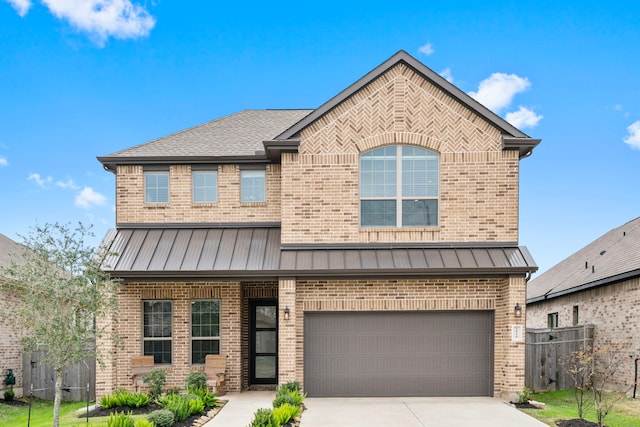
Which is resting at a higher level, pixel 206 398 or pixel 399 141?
pixel 399 141

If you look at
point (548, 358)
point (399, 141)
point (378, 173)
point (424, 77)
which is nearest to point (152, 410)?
point (378, 173)

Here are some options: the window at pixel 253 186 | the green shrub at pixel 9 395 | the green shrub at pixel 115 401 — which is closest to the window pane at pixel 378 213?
the window at pixel 253 186

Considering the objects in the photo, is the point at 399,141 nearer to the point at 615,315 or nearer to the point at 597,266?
the point at 615,315

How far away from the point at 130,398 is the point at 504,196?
9.84 meters

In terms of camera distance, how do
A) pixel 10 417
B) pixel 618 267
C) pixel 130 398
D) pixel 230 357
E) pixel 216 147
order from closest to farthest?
1. pixel 130 398
2. pixel 10 417
3. pixel 230 357
4. pixel 216 147
5. pixel 618 267

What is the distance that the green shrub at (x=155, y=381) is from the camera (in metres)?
13.4

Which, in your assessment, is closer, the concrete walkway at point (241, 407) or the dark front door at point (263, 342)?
the concrete walkway at point (241, 407)

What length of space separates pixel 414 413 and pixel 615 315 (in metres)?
8.20

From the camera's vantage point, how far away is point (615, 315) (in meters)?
16.9

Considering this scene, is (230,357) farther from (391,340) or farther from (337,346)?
(391,340)

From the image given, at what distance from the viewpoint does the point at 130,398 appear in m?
12.4

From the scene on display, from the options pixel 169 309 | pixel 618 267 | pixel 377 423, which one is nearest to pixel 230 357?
pixel 169 309

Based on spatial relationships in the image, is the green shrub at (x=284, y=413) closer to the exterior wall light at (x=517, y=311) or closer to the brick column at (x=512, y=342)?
the brick column at (x=512, y=342)

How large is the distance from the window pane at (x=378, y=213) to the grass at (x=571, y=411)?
5.31m
